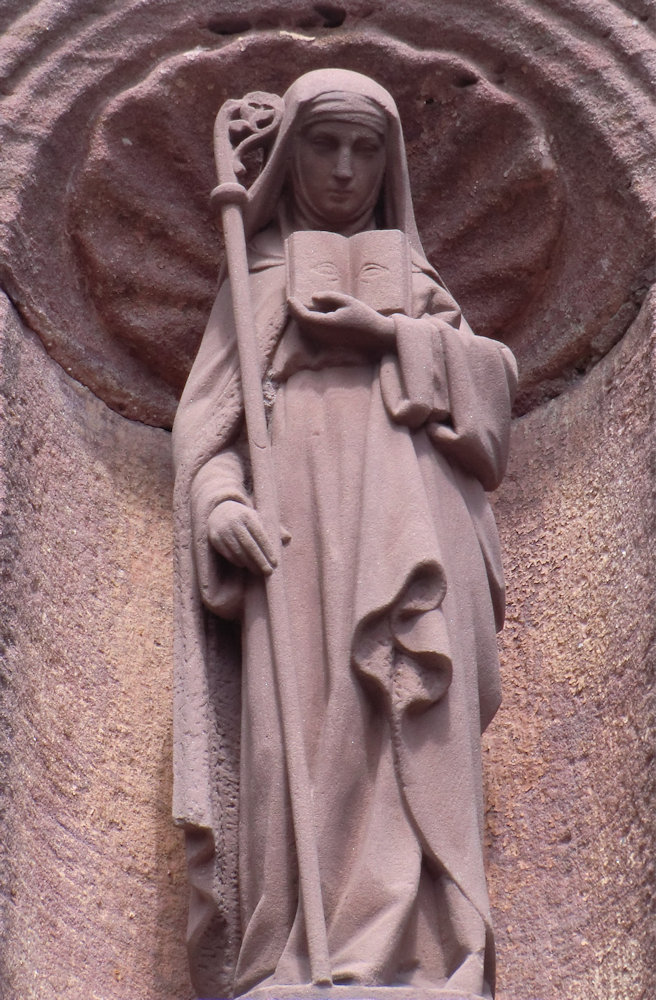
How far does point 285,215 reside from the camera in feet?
15.5

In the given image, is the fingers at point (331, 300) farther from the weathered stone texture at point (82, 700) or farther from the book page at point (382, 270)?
the weathered stone texture at point (82, 700)

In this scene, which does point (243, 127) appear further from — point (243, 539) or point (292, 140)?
point (243, 539)

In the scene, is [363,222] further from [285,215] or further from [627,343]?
[627,343]

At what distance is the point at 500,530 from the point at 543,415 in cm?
32

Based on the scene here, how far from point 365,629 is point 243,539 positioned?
12.6 inches

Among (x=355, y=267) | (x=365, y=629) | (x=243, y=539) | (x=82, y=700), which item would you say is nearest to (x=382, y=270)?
(x=355, y=267)

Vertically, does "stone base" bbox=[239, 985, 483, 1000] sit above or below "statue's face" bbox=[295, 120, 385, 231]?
below

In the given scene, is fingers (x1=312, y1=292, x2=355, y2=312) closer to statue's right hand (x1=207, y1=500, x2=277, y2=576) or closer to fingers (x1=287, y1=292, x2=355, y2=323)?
fingers (x1=287, y1=292, x2=355, y2=323)

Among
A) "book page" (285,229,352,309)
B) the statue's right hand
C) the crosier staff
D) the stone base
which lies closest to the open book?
"book page" (285,229,352,309)

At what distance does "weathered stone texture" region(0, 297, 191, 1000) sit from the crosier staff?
0.65m

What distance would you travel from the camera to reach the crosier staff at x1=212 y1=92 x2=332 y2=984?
12.4ft

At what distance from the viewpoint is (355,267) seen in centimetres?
Answer: 451

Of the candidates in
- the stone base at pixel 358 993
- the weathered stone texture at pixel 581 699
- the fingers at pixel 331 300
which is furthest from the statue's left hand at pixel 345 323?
the stone base at pixel 358 993

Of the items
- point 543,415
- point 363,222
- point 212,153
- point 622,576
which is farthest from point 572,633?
point 212,153
